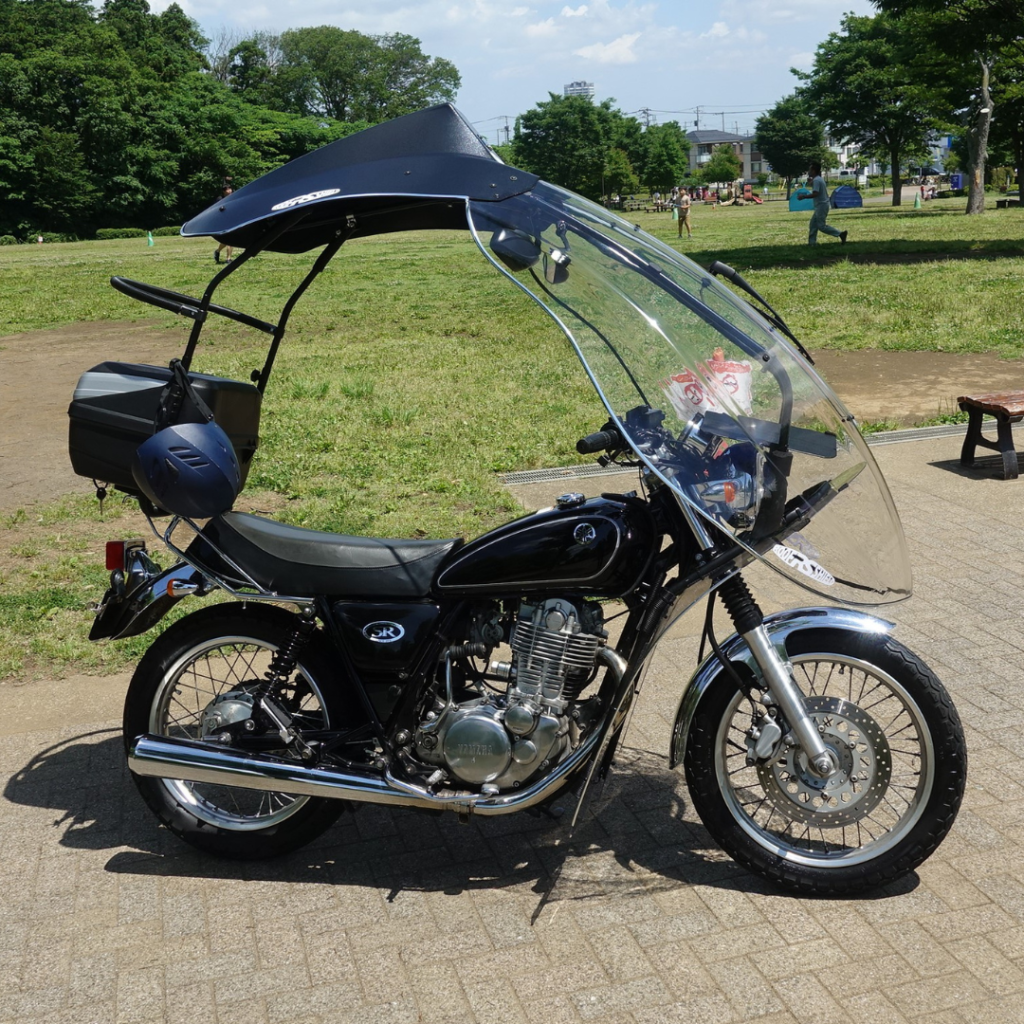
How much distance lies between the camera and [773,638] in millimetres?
3471

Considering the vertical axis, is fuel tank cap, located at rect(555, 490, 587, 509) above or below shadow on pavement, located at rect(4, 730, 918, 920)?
above

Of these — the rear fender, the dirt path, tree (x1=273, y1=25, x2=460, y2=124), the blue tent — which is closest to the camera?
the rear fender

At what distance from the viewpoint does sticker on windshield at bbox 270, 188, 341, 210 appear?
3.15m

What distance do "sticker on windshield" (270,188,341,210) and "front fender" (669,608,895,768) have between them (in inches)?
69.1

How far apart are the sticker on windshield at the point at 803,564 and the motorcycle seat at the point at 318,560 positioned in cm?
102

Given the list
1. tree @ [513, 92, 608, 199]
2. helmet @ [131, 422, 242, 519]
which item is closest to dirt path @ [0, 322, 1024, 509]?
helmet @ [131, 422, 242, 519]

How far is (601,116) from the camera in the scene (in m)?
92.6

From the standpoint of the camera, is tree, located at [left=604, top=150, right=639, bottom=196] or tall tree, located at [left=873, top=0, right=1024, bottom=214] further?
tree, located at [left=604, top=150, right=639, bottom=196]

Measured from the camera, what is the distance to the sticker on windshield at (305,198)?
3148mm

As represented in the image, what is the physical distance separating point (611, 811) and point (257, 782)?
4.10 ft

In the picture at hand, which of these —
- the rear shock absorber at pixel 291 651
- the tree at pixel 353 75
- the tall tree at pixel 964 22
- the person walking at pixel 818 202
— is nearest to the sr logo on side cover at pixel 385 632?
the rear shock absorber at pixel 291 651

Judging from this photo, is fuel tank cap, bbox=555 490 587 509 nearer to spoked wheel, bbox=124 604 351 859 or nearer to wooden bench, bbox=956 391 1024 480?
spoked wheel, bbox=124 604 351 859

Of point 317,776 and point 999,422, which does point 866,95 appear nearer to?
point 999,422

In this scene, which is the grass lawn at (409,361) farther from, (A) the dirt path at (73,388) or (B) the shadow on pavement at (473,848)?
(B) the shadow on pavement at (473,848)
